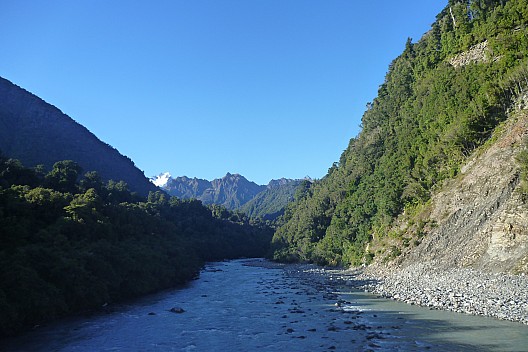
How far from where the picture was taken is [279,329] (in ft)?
89.0

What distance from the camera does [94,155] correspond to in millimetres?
123688

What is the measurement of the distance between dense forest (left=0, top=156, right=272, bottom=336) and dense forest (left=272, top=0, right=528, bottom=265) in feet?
109

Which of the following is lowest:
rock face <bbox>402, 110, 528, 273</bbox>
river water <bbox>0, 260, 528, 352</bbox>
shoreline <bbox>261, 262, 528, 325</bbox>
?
river water <bbox>0, 260, 528, 352</bbox>

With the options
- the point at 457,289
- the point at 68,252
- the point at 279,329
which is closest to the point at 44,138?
the point at 68,252

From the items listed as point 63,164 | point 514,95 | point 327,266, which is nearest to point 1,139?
point 63,164

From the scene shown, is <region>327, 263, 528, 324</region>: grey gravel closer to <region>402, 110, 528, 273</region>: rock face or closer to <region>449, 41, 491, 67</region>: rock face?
<region>402, 110, 528, 273</region>: rock face

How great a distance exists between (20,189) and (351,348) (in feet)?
125

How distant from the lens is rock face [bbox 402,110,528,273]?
32.9 meters

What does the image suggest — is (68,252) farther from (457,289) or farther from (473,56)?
(473,56)

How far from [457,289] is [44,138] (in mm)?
104223

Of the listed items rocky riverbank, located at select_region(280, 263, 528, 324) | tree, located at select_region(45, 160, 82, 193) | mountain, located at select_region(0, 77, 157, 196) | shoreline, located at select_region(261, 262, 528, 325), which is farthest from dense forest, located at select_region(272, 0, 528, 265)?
mountain, located at select_region(0, 77, 157, 196)

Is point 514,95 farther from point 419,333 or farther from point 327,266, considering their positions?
point 327,266

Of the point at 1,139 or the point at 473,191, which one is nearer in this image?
the point at 473,191

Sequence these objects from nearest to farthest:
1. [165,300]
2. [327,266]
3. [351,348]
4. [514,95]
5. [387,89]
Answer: [351,348] → [165,300] → [514,95] → [327,266] → [387,89]
